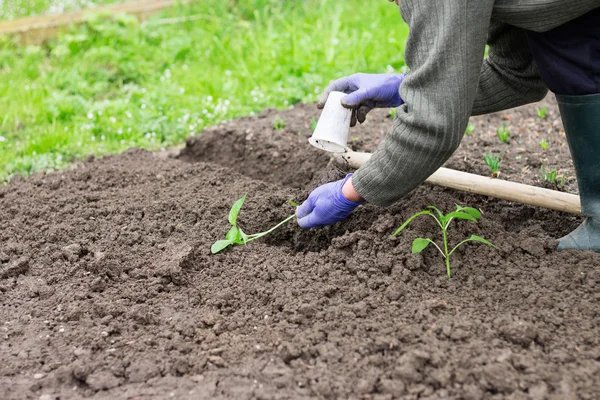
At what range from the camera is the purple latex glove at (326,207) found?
2.64 metres

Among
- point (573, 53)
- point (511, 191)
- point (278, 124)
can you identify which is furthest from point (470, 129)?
point (573, 53)

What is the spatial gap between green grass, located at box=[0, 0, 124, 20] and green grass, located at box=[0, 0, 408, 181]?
591 millimetres

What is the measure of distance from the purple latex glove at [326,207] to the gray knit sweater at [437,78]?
0.52 feet

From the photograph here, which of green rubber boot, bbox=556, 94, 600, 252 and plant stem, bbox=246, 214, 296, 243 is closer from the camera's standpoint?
green rubber boot, bbox=556, 94, 600, 252

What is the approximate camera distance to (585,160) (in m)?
2.59

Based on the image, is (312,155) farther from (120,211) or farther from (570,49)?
(570,49)

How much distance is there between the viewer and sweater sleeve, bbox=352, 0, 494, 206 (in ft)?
6.86

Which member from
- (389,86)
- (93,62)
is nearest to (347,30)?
(93,62)

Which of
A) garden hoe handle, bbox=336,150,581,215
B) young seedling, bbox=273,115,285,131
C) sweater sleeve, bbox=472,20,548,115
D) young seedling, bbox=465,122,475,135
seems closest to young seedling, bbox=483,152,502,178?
sweater sleeve, bbox=472,20,548,115

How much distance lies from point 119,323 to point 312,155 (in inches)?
61.4

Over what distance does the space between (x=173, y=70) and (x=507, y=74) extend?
306 centimetres

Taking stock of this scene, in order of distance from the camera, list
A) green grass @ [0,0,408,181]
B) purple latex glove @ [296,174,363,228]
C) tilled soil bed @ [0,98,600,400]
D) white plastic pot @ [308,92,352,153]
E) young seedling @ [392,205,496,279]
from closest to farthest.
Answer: tilled soil bed @ [0,98,600,400], young seedling @ [392,205,496,279], purple latex glove @ [296,174,363,228], white plastic pot @ [308,92,352,153], green grass @ [0,0,408,181]

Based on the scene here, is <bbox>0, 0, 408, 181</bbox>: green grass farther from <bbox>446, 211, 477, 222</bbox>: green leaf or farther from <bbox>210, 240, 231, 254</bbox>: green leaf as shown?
<bbox>446, 211, 477, 222</bbox>: green leaf

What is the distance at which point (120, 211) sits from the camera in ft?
10.6
